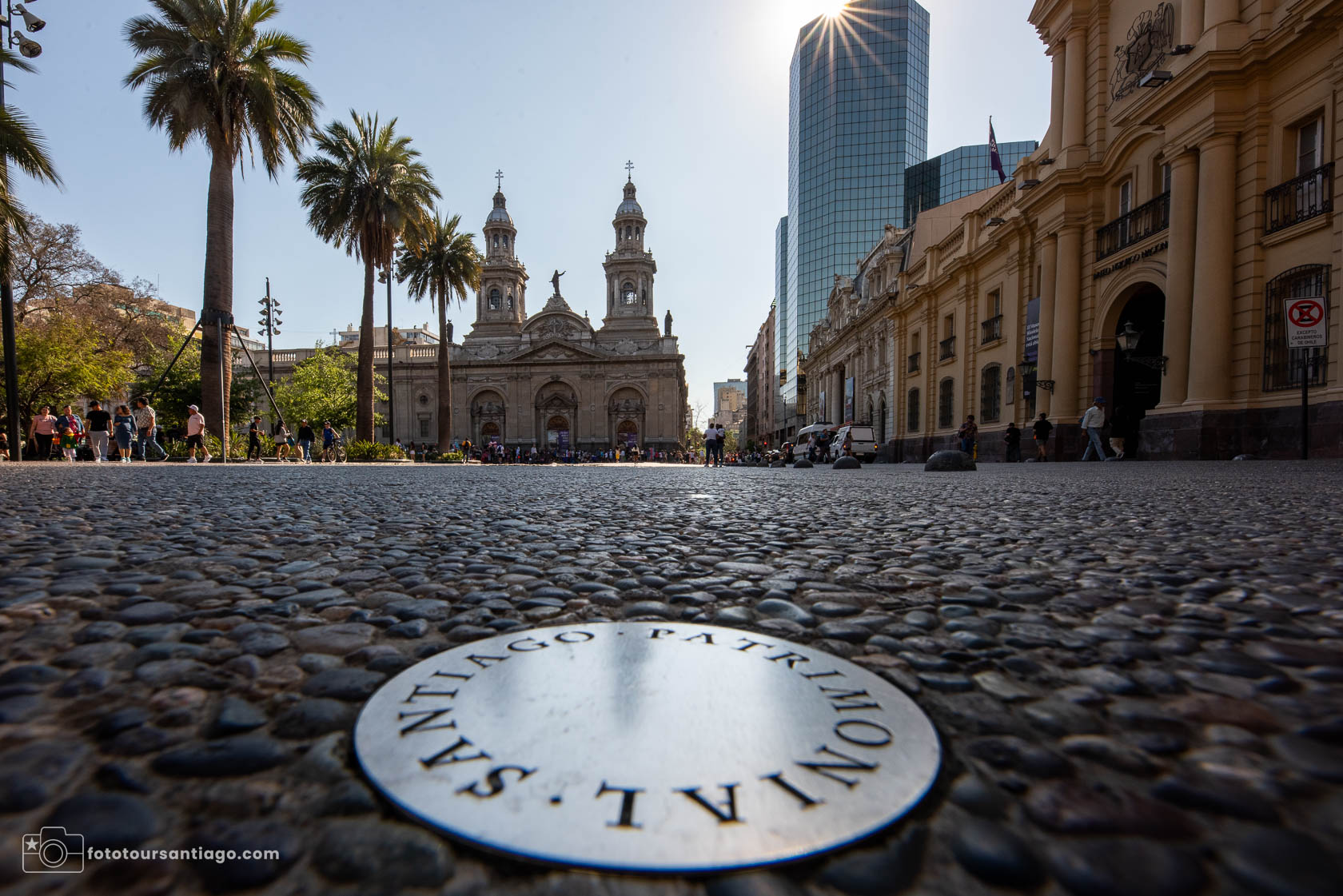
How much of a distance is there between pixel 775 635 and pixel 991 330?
24333 millimetres

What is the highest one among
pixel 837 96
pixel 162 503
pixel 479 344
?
pixel 837 96

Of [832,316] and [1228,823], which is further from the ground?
[832,316]

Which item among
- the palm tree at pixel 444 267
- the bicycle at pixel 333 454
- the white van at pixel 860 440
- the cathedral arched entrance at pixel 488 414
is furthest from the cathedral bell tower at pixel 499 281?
the white van at pixel 860 440

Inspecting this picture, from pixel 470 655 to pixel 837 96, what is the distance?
299 feet

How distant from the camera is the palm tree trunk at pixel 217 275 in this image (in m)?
16.8

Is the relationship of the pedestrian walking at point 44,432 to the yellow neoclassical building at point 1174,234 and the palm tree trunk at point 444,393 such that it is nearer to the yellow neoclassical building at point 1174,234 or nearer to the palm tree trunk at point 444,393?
the palm tree trunk at point 444,393

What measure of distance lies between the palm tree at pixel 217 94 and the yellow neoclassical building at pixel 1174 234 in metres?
22.2

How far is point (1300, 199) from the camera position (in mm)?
11477

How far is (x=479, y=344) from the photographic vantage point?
212 feet

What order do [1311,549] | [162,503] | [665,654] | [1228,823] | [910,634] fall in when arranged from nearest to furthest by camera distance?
[1228,823] → [665,654] → [910,634] → [1311,549] → [162,503]

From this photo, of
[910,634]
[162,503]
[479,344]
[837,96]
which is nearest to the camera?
[910,634]

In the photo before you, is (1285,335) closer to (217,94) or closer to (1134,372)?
(1134,372)

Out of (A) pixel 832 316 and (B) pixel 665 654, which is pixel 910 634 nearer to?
(B) pixel 665 654

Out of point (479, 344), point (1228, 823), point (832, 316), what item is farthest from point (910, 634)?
point (479, 344)
